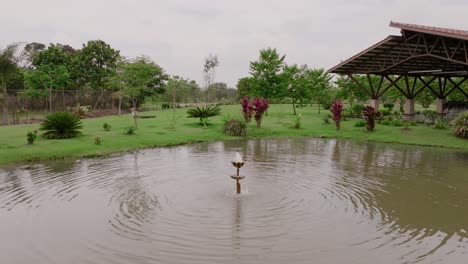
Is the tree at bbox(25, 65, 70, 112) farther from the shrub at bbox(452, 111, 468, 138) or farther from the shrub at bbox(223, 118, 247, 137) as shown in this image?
the shrub at bbox(452, 111, 468, 138)

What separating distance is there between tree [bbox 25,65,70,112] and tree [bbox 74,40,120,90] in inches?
171

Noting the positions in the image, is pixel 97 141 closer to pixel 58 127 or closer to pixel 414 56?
pixel 58 127

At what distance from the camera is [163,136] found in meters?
17.1

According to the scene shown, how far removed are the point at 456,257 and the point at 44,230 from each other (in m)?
6.67

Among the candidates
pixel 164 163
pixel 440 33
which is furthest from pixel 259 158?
pixel 440 33

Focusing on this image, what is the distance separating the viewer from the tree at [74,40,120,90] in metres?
37.7

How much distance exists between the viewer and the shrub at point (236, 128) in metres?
19.1

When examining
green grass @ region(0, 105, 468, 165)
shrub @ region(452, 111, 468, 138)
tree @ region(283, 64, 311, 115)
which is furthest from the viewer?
tree @ region(283, 64, 311, 115)

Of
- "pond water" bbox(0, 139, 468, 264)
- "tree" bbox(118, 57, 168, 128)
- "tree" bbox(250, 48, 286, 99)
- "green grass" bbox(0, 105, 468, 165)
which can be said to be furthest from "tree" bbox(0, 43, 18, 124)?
"tree" bbox(250, 48, 286, 99)

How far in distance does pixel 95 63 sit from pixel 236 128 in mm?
25543

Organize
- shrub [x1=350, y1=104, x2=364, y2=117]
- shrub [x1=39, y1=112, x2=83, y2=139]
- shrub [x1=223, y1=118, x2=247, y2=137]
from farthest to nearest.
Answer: shrub [x1=350, y1=104, x2=364, y2=117] < shrub [x1=223, y1=118, x2=247, y2=137] < shrub [x1=39, y1=112, x2=83, y2=139]

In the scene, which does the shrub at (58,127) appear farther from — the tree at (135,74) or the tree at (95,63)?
the tree at (95,63)

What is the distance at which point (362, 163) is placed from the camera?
12586 mm

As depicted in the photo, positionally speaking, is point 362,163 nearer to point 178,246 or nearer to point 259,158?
point 259,158
